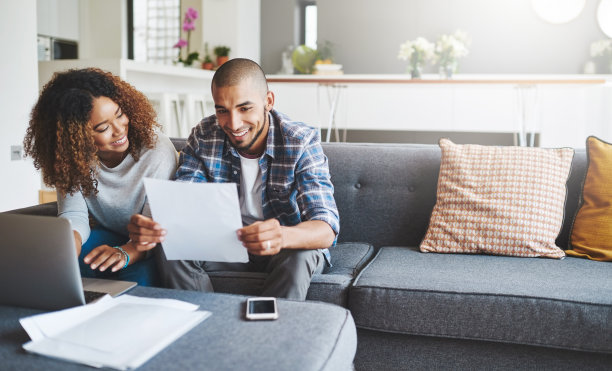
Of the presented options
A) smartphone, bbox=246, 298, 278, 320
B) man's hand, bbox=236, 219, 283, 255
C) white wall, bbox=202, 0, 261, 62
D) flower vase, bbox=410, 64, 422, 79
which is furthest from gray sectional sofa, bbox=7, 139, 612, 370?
white wall, bbox=202, 0, 261, 62

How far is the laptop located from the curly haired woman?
324 mm

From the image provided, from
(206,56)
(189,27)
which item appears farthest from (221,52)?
(189,27)

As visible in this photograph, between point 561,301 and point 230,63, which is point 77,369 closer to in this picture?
point 230,63

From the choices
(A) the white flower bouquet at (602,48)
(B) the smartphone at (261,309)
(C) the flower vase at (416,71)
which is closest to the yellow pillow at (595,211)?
(B) the smartphone at (261,309)

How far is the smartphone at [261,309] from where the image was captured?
4.09ft

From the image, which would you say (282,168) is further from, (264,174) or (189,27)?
(189,27)

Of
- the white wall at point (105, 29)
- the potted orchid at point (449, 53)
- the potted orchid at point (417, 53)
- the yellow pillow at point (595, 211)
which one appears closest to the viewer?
the yellow pillow at point (595, 211)

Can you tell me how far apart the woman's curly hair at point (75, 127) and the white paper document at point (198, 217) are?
0.45m

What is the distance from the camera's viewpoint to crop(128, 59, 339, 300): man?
1676mm

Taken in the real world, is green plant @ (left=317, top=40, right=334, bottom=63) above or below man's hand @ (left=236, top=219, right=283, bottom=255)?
above

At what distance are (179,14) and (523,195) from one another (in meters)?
6.02

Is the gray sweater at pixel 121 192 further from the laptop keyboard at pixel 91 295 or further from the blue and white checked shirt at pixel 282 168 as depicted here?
the laptop keyboard at pixel 91 295

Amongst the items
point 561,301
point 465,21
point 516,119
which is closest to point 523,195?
point 561,301

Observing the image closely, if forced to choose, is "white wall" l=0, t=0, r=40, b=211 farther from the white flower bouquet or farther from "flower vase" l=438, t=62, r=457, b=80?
the white flower bouquet
